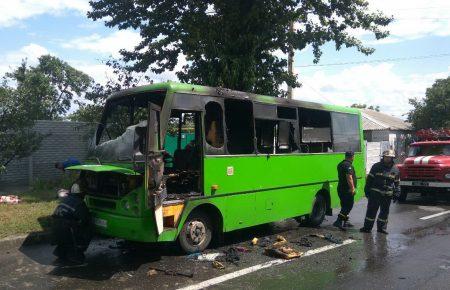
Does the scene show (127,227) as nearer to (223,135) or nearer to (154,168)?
(154,168)

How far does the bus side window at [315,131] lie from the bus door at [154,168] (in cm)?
401

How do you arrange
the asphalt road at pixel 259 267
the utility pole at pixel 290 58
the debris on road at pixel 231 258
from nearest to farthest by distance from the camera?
the asphalt road at pixel 259 267, the debris on road at pixel 231 258, the utility pole at pixel 290 58

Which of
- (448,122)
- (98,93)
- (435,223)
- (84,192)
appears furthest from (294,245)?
(448,122)

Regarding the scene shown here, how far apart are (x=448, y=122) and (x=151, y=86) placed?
28.2 metres

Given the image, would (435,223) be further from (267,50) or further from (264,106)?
(267,50)

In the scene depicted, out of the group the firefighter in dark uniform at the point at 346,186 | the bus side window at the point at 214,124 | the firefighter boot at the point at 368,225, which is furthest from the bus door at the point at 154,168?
the firefighter boot at the point at 368,225

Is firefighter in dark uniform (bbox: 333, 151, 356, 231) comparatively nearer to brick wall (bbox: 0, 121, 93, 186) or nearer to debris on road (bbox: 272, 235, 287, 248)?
debris on road (bbox: 272, 235, 287, 248)

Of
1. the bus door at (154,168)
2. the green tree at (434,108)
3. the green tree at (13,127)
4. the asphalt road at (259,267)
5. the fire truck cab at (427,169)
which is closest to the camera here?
the asphalt road at (259,267)

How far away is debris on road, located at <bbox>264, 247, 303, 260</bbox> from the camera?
23.3ft

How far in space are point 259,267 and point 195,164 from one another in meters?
1.99

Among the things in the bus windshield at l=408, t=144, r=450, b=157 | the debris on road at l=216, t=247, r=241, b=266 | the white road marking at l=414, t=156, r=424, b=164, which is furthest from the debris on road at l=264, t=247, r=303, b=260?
the bus windshield at l=408, t=144, r=450, b=157

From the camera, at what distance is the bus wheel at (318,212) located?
32.6ft

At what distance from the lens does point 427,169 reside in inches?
563

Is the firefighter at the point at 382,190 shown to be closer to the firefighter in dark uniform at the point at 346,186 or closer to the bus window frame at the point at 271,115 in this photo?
the firefighter in dark uniform at the point at 346,186
